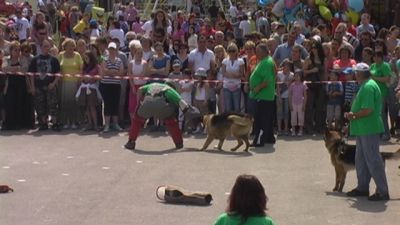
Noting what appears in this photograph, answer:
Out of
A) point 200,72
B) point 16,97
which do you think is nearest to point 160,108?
A: point 200,72

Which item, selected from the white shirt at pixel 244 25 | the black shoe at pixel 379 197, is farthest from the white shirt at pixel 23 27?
the black shoe at pixel 379 197

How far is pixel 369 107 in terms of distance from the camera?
10.8 m

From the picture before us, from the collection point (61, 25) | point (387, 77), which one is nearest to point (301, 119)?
point (387, 77)

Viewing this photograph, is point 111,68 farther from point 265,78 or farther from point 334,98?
point 334,98

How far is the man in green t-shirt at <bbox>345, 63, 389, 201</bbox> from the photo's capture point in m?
10.8

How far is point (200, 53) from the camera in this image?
55.9ft

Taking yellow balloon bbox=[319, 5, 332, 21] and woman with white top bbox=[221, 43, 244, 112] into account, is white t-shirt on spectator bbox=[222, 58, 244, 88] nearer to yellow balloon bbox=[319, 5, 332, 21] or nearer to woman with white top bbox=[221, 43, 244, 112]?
woman with white top bbox=[221, 43, 244, 112]

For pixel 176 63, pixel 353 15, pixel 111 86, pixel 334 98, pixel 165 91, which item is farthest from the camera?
pixel 353 15

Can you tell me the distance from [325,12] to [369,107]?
50.0ft

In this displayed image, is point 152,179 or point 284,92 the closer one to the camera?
point 152,179

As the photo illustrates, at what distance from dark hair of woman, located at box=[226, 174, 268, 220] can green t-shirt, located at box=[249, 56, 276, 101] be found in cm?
915

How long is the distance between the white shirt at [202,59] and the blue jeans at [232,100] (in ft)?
2.13

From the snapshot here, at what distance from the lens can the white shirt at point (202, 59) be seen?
1688 centimetres

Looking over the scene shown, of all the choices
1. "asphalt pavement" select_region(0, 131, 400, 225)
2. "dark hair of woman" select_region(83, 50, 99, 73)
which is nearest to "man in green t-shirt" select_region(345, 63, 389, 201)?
"asphalt pavement" select_region(0, 131, 400, 225)
